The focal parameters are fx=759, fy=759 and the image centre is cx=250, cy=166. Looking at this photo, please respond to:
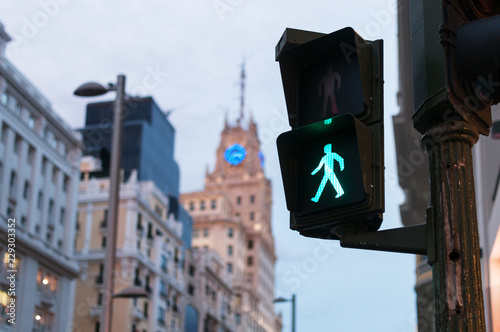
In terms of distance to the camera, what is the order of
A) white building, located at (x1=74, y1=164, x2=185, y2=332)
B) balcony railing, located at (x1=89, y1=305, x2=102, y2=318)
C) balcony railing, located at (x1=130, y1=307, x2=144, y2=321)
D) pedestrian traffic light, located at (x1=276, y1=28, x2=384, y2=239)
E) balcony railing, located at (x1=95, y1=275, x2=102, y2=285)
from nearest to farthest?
pedestrian traffic light, located at (x1=276, y1=28, x2=384, y2=239) < balcony railing, located at (x1=130, y1=307, x2=144, y2=321) < balcony railing, located at (x1=89, y1=305, x2=102, y2=318) < white building, located at (x1=74, y1=164, x2=185, y2=332) < balcony railing, located at (x1=95, y1=275, x2=102, y2=285)

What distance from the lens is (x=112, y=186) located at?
1708cm

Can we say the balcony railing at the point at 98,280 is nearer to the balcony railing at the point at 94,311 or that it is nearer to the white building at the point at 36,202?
the balcony railing at the point at 94,311

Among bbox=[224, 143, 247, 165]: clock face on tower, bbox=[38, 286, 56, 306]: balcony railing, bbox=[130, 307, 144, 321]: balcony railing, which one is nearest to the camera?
bbox=[224, 143, 247, 165]: clock face on tower

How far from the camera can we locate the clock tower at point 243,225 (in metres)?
125

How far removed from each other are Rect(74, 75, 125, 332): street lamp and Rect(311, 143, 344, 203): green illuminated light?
1238 centimetres

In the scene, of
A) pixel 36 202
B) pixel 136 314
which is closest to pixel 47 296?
pixel 36 202

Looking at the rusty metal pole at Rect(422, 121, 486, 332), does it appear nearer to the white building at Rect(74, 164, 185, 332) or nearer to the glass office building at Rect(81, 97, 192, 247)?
the white building at Rect(74, 164, 185, 332)

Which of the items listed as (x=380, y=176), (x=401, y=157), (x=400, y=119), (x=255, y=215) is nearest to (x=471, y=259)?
(x=380, y=176)

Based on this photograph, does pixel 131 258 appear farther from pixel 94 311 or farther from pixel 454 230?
pixel 454 230

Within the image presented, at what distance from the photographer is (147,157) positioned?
286ft

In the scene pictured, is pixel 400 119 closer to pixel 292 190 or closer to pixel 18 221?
pixel 18 221

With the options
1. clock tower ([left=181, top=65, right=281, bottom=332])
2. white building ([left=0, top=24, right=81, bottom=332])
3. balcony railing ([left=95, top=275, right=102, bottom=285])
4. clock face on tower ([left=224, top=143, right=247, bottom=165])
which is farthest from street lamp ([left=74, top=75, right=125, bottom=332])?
clock tower ([left=181, top=65, right=281, bottom=332])

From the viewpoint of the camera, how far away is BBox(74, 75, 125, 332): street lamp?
15562mm

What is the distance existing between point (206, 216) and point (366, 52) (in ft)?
406
